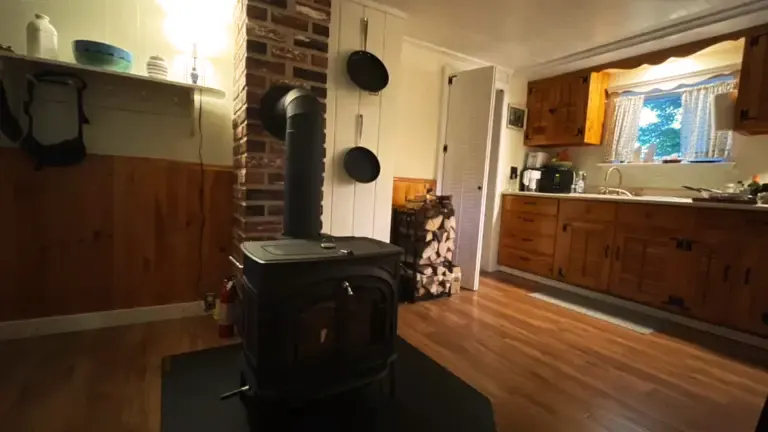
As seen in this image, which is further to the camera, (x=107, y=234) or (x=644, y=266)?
(x=644, y=266)

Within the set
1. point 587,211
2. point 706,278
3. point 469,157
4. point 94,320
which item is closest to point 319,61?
point 469,157

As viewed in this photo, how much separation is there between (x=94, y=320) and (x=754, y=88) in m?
4.51

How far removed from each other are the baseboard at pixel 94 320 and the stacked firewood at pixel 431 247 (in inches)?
61.8

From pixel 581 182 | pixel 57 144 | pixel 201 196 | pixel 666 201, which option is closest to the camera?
pixel 57 144

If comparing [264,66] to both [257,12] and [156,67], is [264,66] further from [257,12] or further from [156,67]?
[156,67]

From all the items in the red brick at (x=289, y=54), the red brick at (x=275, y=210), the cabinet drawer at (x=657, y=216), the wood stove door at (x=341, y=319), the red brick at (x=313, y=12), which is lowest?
the wood stove door at (x=341, y=319)

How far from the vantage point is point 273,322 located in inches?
50.4

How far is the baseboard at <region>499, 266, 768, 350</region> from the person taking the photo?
241 centimetres

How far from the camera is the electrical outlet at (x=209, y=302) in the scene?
2332 millimetres

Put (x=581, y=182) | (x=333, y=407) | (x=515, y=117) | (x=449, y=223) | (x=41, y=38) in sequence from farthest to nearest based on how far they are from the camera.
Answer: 1. (x=515, y=117)
2. (x=581, y=182)
3. (x=449, y=223)
4. (x=41, y=38)
5. (x=333, y=407)

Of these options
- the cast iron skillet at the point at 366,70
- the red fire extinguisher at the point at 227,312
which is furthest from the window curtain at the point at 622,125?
the red fire extinguisher at the point at 227,312

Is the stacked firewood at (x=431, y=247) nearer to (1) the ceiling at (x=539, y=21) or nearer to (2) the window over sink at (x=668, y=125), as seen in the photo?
(1) the ceiling at (x=539, y=21)

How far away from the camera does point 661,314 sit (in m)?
2.82

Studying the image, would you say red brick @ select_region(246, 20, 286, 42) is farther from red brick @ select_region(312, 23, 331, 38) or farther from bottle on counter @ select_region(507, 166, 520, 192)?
bottle on counter @ select_region(507, 166, 520, 192)
